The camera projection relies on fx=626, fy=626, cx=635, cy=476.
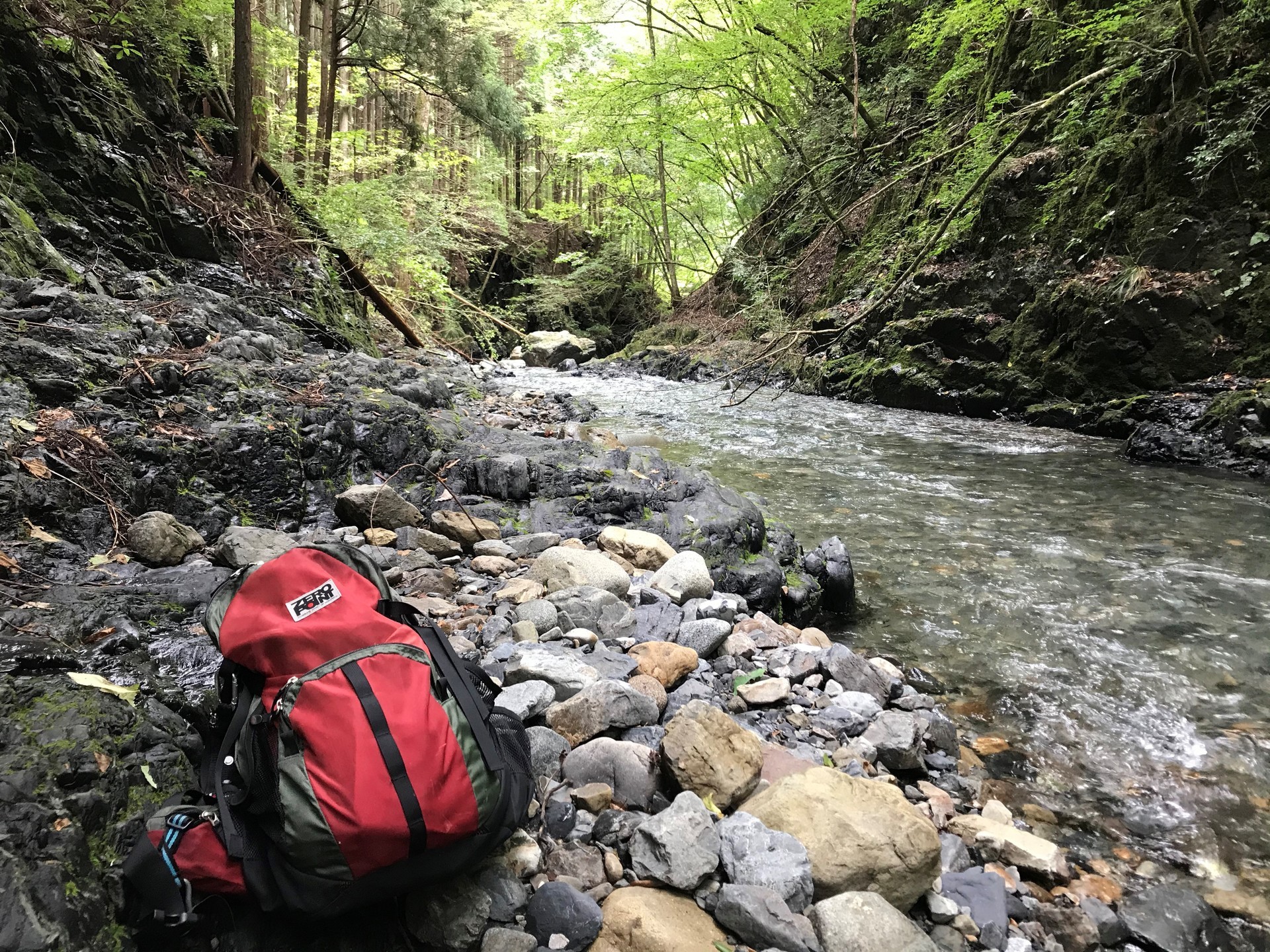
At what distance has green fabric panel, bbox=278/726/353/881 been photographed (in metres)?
1.28

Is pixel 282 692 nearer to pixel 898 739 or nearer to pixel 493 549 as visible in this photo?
pixel 898 739

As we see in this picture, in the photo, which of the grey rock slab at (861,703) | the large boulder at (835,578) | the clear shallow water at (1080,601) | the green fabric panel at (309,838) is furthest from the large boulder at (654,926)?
the large boulder at (835,578)

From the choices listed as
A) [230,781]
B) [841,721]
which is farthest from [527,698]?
[841,721]

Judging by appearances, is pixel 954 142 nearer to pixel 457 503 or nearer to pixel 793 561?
pixel 793 561

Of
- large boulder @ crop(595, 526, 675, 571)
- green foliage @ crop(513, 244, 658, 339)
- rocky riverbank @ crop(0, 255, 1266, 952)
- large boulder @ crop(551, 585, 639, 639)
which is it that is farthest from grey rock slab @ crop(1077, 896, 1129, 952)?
green foliage @ crop(513, 244, 658, 339)

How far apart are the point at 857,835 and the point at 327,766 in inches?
56.3

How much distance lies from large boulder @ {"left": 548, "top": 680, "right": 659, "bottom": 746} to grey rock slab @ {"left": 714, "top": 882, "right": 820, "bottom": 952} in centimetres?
76

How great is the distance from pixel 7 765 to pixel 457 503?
3.32m

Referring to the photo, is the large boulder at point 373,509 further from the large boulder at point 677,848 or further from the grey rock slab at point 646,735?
the large boulder at point 677,848

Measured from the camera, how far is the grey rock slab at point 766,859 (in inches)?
65.2

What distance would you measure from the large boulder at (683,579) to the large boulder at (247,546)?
198cm

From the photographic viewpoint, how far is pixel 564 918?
1.50 m

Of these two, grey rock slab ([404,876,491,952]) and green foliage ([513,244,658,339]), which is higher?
green foliage ([513,244,658,339])

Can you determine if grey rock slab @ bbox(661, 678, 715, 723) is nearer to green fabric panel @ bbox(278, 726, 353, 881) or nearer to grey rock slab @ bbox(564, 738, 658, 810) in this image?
grey rock slab @ bbox(564, 738, 658, 810)
